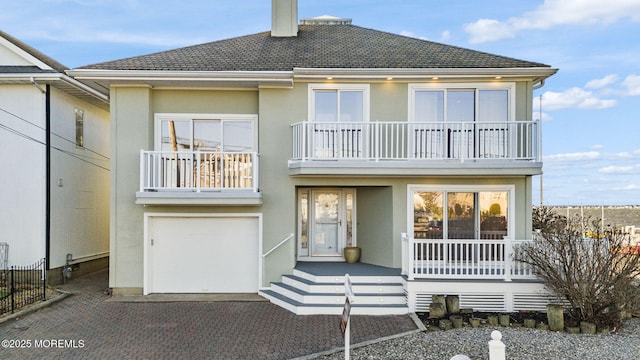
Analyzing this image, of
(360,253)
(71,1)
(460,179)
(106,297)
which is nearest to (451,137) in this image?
(460,179)

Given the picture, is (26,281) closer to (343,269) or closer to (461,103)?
(343,269)

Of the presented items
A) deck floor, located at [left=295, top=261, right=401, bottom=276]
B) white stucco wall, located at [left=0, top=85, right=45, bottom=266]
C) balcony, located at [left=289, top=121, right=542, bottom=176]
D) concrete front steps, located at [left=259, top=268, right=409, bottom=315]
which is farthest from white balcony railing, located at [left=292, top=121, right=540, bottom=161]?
white stucco wall, located at [left=0, top=85, right=45, bottom=266]

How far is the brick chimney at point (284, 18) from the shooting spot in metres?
14.0

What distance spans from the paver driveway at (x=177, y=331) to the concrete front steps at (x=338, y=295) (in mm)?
221

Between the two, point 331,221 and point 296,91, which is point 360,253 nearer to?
point 331,221

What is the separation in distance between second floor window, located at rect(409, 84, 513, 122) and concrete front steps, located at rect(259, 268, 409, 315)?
441cm

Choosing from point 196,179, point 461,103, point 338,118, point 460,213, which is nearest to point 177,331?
point 196,179

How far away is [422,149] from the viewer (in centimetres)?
1052

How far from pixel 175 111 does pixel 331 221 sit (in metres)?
5.43

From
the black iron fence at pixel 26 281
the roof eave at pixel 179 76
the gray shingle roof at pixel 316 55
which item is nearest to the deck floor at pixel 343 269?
the roof eave at pixel 179 76

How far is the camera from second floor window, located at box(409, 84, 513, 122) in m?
11.0

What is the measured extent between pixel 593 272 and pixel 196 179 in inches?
357

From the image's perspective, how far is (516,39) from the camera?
57.4ft

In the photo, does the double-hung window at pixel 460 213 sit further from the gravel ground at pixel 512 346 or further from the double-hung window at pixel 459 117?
the gravel ground at pixel 512 346
